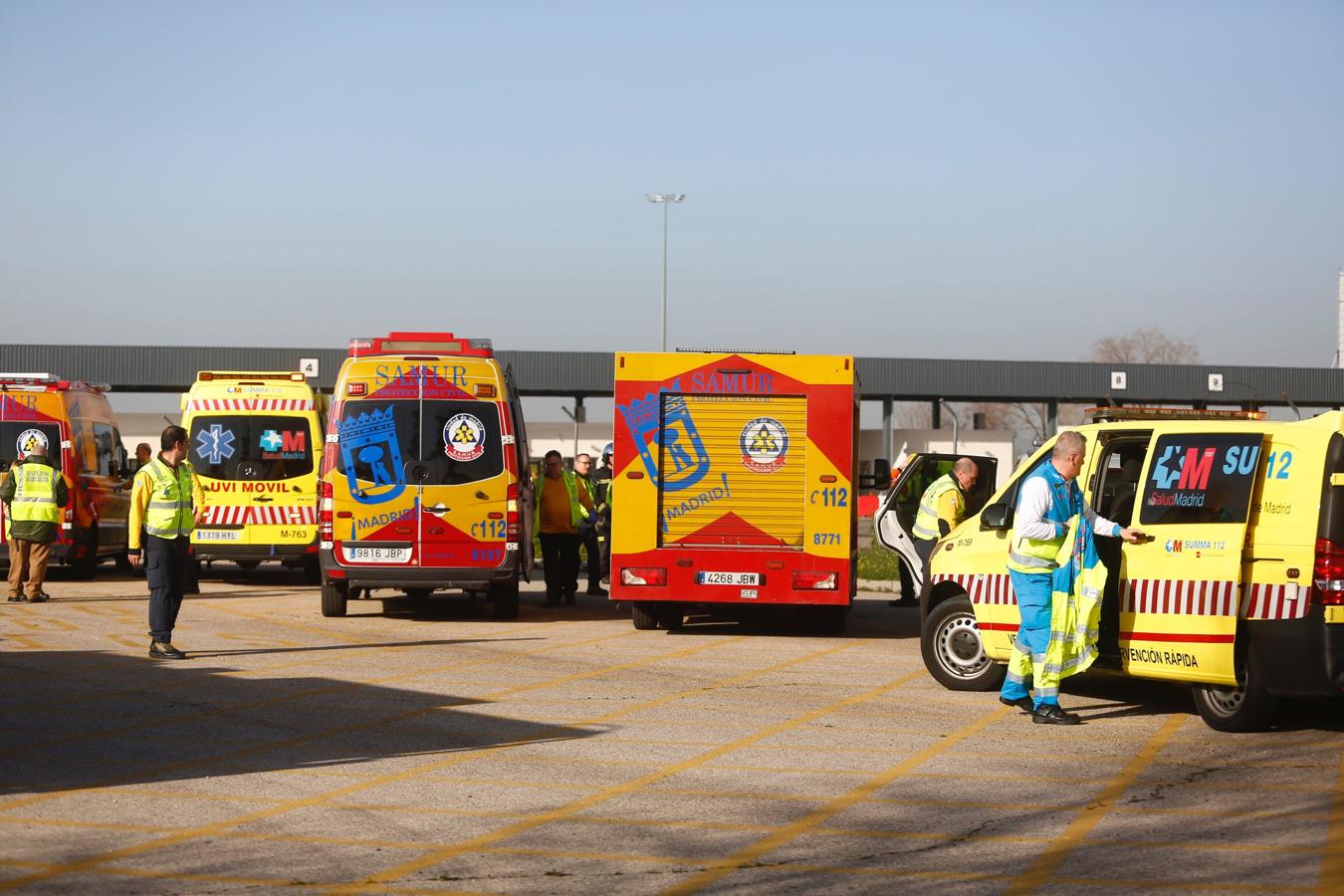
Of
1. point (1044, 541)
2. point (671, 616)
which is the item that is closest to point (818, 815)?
point (1044, 541)

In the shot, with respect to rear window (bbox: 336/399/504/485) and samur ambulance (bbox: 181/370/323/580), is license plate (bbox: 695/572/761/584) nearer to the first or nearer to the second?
rear window (bbox: 336/399/504/485)

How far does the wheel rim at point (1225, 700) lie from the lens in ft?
32.8

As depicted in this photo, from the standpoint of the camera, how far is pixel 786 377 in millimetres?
15852

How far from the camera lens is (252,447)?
70.8ft

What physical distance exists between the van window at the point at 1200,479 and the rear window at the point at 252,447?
13455mm

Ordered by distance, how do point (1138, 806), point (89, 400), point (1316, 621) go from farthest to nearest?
point (89, 400)
point (1316, 621)
point (1138, 806)

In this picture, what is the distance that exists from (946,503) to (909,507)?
3051 millimetres

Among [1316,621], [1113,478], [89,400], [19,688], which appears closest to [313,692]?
[19,688]

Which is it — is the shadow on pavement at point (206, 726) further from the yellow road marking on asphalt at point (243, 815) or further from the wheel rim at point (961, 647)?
the wheel rim at point (961, 647)

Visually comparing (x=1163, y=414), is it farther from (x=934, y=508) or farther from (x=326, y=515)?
(x=326, y=515)

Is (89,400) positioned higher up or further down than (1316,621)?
higher up

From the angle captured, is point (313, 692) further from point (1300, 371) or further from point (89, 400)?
point (1300, 371)

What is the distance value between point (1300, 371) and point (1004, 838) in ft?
171

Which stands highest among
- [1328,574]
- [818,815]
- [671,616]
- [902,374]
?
[902,374]
